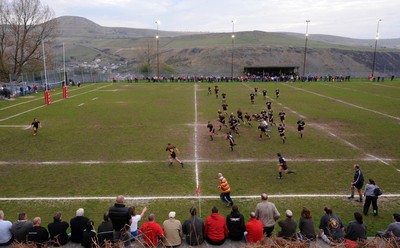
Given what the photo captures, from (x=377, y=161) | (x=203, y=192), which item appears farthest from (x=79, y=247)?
(x=377, y=161)

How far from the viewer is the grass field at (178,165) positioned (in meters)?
12.5

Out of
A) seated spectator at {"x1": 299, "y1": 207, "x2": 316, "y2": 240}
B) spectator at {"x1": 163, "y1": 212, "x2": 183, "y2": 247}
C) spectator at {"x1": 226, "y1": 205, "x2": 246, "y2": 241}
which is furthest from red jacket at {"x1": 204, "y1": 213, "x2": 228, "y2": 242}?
seated spectator at {"x1": 299, "y1": 207, "x2": 316, "y2": 240}

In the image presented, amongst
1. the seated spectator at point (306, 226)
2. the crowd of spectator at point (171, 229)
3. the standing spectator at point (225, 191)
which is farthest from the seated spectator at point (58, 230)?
the seated spectator at point (306, 226)

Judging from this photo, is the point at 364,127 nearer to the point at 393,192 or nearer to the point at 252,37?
the point at 393,192

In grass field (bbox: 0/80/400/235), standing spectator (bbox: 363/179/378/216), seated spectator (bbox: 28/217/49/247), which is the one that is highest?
seated spectator (bbox: 28/217/49/247)

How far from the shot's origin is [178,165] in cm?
1695

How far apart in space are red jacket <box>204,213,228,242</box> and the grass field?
102 inches

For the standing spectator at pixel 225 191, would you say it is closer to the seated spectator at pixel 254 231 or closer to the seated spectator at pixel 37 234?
the seated spectator at pixel 254 231

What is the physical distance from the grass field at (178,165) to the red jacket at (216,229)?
8.53ft

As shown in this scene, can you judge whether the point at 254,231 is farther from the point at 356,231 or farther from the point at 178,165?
the point at 178,165

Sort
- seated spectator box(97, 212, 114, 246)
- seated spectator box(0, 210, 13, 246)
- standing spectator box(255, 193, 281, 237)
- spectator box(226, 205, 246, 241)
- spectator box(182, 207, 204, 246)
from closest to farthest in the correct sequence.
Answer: seated spectator box(97, 212, 114, 246) < seated spectator box(0, 210, 13, 246) < spectator box(182, 207, 204, 246) < spectator box(226, 205, 246, 241) < standing spectator box(255, 193, 281, 237)

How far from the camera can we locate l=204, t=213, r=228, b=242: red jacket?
28.2ft

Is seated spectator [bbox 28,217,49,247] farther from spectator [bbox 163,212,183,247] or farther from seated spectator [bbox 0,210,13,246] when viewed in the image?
spectator [bbox 163,212,183,247]

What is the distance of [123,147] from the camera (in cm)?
2020
